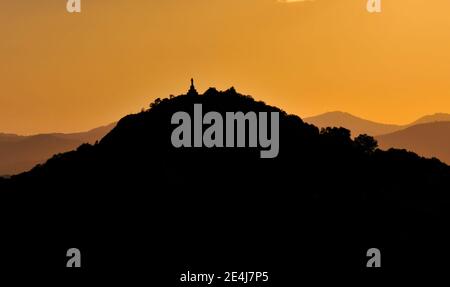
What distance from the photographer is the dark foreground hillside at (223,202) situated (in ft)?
534

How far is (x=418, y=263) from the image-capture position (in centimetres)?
16025

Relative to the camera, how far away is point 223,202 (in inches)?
6609

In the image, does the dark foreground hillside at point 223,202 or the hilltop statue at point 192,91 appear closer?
the dark foreground hillside at point 223,202

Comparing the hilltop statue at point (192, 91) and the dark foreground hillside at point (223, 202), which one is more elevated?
the hilltop statue at point (192, 91)

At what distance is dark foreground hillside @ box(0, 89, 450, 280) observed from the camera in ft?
534

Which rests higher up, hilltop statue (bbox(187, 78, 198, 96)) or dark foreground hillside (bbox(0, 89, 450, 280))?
hilltop statue (bbox(187, 78, 198, 96))

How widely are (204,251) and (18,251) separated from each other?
132 feet

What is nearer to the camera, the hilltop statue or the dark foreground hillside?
the dark foreground hillside

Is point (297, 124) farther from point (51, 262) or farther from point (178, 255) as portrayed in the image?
point (51, 262)

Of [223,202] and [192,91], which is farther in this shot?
[192,91]

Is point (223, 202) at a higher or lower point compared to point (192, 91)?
lower
